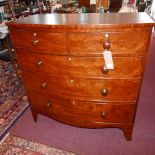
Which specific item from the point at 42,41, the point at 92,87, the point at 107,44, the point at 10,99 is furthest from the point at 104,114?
the point at 10,99

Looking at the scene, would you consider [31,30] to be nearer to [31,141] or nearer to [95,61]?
[95,61]

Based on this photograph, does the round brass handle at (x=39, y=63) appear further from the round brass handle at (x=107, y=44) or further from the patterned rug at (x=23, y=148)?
the patterned rug at (x=23, y=148)

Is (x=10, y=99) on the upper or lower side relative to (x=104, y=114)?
lower

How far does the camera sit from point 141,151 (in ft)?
4.93

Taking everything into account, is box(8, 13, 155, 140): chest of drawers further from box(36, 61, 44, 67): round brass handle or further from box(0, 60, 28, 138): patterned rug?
box(0, 60, 28, 138): patterned rug

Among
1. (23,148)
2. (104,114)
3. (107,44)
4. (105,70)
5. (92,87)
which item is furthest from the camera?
(23,148)

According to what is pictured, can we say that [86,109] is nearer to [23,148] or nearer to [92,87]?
[92,87]

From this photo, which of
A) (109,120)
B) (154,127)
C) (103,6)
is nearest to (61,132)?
(109,120)

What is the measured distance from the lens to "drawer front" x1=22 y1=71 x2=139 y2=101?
126 cm

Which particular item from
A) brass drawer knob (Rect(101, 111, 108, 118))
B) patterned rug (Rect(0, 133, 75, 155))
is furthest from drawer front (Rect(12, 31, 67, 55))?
patterned rug (Rect(0, 133, 75, 155))

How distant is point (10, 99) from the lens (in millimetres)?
2289

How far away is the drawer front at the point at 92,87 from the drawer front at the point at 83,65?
52 mm

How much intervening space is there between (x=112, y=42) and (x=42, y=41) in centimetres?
49

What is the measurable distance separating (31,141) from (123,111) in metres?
0.92
